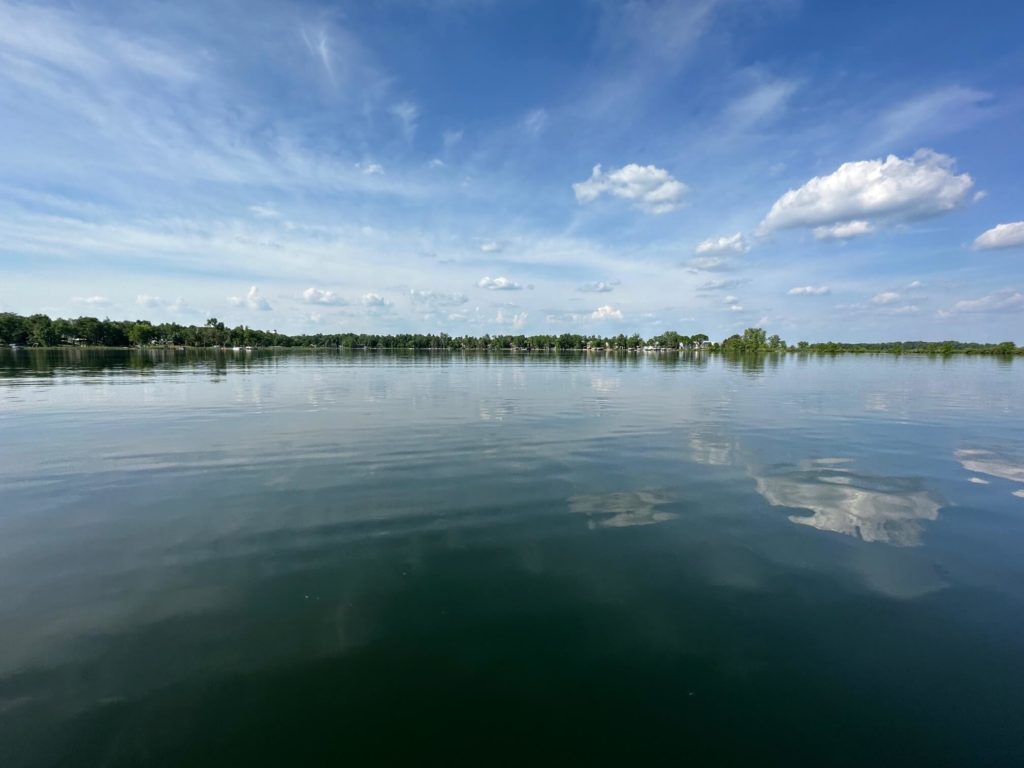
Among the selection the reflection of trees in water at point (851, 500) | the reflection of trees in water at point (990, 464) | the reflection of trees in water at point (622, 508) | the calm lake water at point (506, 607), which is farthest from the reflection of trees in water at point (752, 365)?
the reflection of trees in water at point (622, 508)

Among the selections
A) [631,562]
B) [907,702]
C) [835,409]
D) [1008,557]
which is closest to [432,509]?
[631,562]

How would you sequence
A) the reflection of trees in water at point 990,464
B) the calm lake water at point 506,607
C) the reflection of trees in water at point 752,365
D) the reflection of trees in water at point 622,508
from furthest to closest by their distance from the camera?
the reflection of trees in water at point 752,365
the reflection of trees in water at point 990,464
the reflection of trees in water at point 622,508
the calm lake water at point 506,607

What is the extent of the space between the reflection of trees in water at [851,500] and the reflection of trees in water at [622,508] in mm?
3310

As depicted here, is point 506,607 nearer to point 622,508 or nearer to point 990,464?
point 622,508

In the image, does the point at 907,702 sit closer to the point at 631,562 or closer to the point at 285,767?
the point at 631,562

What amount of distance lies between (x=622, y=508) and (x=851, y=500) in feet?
22.2

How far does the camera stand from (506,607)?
319 inches

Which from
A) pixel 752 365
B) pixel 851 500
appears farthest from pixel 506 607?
pixel 752 365

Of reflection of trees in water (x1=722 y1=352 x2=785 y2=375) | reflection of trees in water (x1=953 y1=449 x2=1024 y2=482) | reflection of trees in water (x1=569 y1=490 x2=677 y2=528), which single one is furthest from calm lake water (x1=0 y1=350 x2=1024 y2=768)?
reflection of trees in water (x1=722 y1=352 x2=785 y2=375)

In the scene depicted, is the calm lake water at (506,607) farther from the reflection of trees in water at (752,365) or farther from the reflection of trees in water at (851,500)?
the reflection of trees in water at (752,365)

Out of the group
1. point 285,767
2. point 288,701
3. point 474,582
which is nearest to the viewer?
point 285,767

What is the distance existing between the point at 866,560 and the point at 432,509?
383 inches

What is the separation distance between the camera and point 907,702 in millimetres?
6246

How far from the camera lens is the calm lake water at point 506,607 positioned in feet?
18.6
